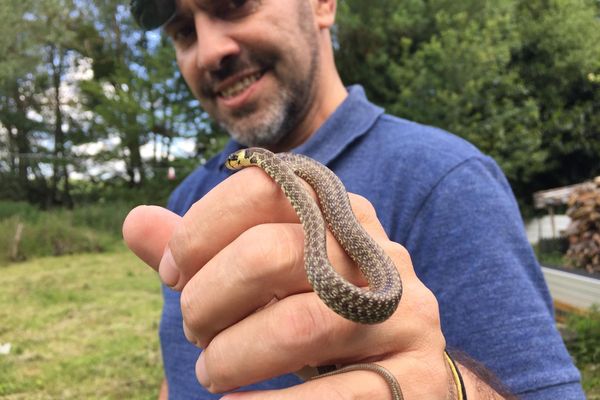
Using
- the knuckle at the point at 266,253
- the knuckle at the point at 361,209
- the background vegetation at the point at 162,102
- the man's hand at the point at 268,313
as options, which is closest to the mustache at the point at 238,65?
the knuckle at the point at 361,209

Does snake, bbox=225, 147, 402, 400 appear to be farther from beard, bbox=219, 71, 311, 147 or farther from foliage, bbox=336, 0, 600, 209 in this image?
foliage, bbox=336, 0, 600, 209

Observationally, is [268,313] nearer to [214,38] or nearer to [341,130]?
[341,130]

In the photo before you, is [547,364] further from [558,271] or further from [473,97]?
[473,97]

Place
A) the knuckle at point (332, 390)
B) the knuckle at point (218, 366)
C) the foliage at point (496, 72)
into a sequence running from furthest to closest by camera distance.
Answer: the foliage at point (496, 72) → the knuckle at point (218, 366) → the knuckle at point (332, 390)

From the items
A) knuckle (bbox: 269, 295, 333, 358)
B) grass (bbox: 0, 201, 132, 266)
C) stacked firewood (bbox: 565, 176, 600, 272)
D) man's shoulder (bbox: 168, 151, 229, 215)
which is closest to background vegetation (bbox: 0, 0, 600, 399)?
grass (bbox: 0, 201, 132, 266)

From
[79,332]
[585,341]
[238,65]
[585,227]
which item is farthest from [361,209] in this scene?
[585,227]

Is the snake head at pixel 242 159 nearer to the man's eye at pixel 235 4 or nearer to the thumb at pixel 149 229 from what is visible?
the thumb at pixel 149 229

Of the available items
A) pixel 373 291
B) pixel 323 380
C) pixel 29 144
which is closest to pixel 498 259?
pixel 373 291
